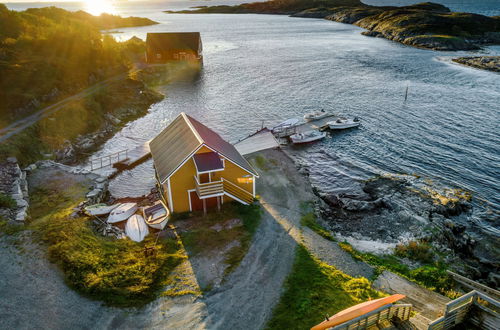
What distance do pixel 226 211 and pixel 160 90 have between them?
5337cm

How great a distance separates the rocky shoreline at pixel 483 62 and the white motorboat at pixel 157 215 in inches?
3631

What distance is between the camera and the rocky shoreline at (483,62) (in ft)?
279

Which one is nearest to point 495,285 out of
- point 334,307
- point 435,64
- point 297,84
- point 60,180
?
point 334,307

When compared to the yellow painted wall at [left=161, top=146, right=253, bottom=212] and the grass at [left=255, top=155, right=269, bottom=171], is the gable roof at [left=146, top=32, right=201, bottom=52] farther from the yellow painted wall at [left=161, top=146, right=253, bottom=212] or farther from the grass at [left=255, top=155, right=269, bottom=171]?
the yellow painted wall at [left=161, top=146, right=253, bottom=212]

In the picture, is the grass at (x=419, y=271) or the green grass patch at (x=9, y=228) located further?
the green grass patch at (x=9, y=228)

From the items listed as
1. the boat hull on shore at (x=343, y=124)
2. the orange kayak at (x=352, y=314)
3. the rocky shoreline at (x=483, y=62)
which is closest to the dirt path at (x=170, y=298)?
the orange kayak at (x=352, y=314)

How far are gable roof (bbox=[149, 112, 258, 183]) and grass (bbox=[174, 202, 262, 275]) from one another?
3610 mm

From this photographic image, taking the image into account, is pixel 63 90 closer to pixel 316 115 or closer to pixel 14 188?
pixel 14 188

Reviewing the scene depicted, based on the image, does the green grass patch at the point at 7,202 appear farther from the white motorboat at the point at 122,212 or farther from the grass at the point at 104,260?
the white motorboat at the point at 122,212

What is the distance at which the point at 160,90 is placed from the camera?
7456cm

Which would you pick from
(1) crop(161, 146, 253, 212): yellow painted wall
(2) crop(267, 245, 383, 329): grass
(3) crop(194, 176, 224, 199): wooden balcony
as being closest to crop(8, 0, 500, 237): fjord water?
(1) crop(161, 146, 253, 212): yellow painted wall

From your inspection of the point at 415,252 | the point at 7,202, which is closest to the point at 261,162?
the point at 415,252

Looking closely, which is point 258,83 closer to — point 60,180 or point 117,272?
point 60,180

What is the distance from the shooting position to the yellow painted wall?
27500mm
